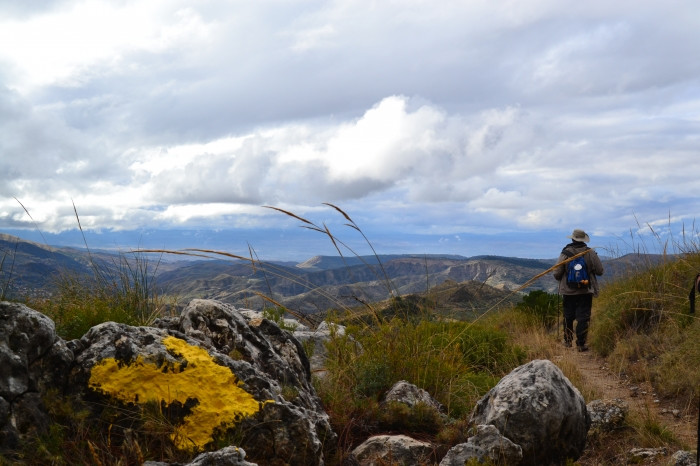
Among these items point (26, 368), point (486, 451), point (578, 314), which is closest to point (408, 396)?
point (486, 451)

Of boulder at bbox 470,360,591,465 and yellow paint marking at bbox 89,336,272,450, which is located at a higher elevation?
yellow paint marking at bbox 89,336,272,450

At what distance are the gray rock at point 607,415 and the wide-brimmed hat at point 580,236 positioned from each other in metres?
7.44

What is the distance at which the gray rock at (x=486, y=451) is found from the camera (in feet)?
12.9

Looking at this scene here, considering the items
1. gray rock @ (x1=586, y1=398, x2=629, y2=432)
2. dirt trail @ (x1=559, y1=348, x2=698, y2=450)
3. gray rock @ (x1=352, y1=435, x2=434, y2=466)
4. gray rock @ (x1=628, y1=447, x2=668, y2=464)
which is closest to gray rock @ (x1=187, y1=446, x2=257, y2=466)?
gray rock @ (x1=352, y1=435, x2=434, y2=466)

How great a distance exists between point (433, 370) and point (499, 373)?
2729mm

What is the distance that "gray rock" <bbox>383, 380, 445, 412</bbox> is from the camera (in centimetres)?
513

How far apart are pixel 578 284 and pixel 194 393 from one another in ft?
34.4

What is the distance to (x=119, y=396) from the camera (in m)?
3.65

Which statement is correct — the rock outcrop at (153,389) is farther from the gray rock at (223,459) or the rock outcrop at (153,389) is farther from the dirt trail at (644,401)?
A: the dirt trail at (644,401)

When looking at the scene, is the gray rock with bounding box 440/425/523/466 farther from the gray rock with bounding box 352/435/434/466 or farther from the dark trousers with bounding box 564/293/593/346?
the dark trousers with bounding box 564/293/593/346

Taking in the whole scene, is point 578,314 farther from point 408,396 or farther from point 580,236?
point 408,396

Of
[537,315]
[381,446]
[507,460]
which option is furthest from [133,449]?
[537,315]

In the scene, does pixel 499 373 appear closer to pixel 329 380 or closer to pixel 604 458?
pixel 604 458

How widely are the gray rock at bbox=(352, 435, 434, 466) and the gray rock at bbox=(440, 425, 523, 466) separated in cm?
35
